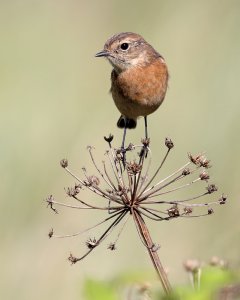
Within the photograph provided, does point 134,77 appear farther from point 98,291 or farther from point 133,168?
point 98,291

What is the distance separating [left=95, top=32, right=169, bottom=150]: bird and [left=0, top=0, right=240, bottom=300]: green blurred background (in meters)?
1.42

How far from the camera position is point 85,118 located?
8047mm


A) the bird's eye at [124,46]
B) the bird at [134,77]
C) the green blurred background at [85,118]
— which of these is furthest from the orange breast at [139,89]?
the green blurred background at [85,118]

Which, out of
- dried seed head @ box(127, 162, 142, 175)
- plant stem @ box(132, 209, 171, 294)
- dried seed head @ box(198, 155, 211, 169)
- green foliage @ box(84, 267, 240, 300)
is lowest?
green foliage @ box(84, 267, 240, 300)

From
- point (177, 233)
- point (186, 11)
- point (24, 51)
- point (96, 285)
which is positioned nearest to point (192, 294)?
point (96, 285)

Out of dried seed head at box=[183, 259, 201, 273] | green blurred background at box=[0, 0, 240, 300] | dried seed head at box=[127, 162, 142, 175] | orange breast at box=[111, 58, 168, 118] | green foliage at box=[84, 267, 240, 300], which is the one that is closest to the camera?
green foliage at box=[84, 267, 240, 300]

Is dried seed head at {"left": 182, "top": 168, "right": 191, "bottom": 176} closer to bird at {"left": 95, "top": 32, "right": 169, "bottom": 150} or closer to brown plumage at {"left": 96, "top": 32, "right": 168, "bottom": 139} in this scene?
bird at {"left": 95, "top": 32, "right": 169, "bottom": 150}

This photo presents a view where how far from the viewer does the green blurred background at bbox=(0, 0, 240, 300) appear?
22.5 ft

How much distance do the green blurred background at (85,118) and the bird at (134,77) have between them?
56.0 inches

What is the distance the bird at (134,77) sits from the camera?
4.84 m

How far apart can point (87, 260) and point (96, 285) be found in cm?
553

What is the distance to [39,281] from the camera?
6.79 metres

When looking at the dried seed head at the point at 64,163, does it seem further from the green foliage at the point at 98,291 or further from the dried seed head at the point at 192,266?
the green foliage at the point at 98,291

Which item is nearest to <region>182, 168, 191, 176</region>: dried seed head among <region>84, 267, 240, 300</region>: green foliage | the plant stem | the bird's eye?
the plant stem
